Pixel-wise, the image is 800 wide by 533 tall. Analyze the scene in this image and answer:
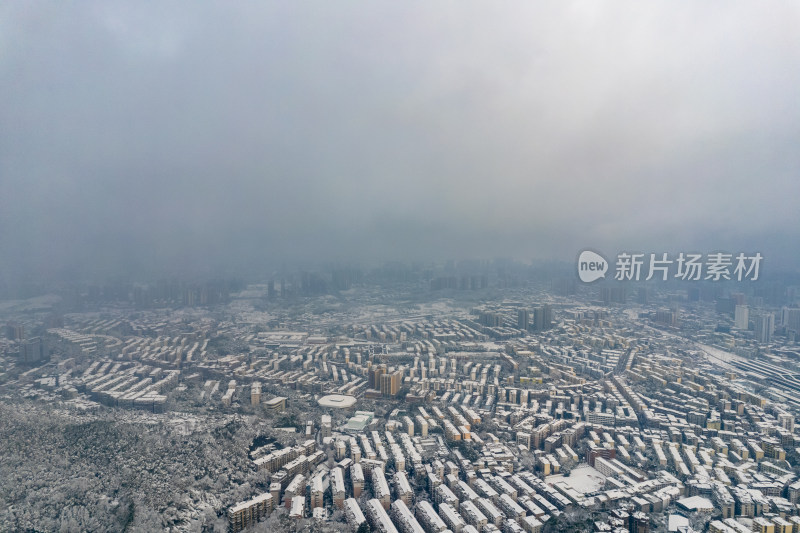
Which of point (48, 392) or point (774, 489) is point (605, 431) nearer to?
point (774, 489)

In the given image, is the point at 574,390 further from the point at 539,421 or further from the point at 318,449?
the point at 318,449

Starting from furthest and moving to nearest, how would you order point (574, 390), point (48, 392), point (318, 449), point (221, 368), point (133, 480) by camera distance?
point (221, 368) < point (574, 390) < point (48, 392) < point (318, 449) < point (133, 480)

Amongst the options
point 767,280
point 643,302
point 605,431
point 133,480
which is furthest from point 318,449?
point 767,280

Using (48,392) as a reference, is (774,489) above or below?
above

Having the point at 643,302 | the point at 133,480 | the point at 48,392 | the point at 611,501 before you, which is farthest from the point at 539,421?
the point at 48,392

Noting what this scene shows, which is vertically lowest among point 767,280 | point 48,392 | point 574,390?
point 48,392

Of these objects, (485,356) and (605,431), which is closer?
(605,431)

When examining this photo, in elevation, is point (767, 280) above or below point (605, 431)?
above

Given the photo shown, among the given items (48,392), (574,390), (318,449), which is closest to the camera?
(318,449)

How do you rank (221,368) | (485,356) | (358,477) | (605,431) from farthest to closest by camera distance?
(485,356) < (221,368) < (605,431) < (358,477)
